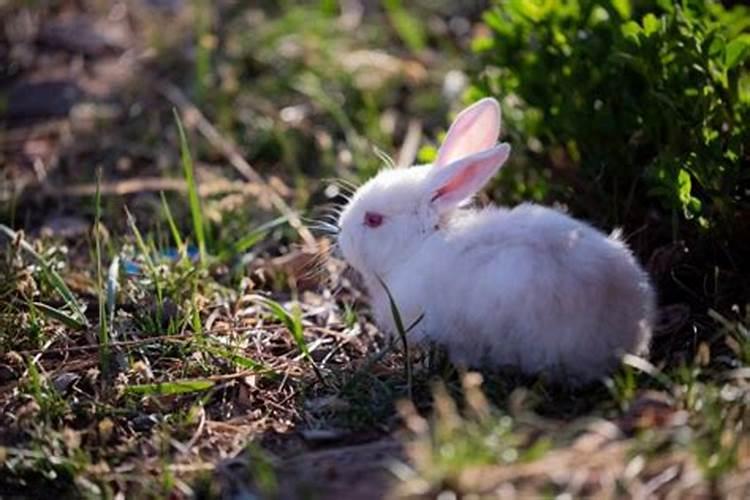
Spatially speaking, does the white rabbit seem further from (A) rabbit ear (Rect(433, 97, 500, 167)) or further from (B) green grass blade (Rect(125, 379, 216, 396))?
(B) green grass blade (Rect(125, 379, 216, 396))

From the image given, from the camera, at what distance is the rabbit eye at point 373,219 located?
4031 millimetres

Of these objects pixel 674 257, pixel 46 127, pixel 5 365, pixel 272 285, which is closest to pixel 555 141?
pixel 674 257

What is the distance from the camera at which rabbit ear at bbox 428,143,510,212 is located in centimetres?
382

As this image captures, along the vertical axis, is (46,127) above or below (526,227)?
below

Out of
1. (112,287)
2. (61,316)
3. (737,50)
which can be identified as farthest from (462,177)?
(61,316)

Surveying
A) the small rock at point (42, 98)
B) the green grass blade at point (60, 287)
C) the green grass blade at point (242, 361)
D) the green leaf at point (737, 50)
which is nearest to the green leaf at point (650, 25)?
the green leaf at point (737, 50)

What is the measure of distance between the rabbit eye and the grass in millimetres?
368

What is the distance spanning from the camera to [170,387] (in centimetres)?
357

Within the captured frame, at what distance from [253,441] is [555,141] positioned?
75.7 inches

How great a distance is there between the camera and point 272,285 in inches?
184

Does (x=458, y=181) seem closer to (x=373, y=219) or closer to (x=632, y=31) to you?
(x=373, y=219)

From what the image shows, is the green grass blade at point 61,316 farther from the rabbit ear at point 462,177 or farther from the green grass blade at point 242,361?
the rabbit ear at point 462,177

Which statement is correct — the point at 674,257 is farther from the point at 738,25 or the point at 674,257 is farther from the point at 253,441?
the point at 253,441

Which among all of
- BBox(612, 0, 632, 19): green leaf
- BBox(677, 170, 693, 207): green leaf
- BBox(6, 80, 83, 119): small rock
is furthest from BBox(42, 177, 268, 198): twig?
BBox(677, 170, 693, 207): green leaf
